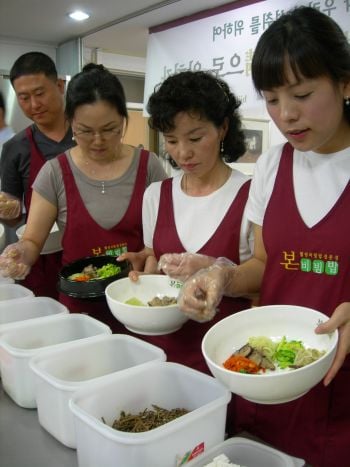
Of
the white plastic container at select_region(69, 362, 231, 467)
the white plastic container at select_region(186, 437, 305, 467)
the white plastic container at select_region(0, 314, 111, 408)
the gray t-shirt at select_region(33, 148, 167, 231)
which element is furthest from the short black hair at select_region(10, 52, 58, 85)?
the white plastic container at select_region(186, 437, 305, 467)

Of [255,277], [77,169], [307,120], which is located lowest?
[255,277]

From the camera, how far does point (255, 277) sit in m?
1.49

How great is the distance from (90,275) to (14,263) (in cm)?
28

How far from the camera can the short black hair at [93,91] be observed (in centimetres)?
184

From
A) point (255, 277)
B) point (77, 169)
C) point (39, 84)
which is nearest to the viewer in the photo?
point (255, 277)

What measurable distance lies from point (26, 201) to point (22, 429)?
1.52 meters

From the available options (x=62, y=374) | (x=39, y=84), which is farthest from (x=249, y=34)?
(x=62, y=374)

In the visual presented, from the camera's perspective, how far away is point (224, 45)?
3854 millimetres

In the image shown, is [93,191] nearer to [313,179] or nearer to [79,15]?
[313,179]

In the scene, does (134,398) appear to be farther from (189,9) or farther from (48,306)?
(189,9)

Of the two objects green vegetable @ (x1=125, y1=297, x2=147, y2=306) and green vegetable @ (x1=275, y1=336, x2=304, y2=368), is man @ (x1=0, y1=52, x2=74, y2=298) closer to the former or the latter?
green vegetable @ (x1=125, y1=297, x2=147, y2=306)

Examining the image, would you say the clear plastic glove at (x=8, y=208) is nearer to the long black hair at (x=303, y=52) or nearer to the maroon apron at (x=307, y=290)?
the maroon apron at (x=307, y=290)

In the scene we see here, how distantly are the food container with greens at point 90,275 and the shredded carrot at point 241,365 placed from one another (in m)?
0.67

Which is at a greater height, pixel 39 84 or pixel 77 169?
pixel 39 84
